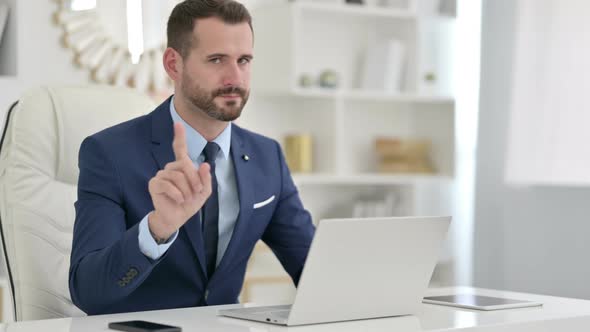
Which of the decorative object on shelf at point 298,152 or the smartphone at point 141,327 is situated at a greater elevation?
the smartphone at point 141,327

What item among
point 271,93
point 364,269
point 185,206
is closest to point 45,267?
point 185,206

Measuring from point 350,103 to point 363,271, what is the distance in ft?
9.87

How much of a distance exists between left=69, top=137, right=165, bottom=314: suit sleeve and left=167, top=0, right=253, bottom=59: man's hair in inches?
10.8

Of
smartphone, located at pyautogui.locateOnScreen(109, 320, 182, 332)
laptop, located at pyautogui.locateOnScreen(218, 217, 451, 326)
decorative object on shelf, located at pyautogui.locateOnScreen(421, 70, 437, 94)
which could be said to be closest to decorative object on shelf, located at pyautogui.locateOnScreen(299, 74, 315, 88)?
decorative object on shelf, located at pyautogui.locateOnScreen(421, 70, 437, 94)

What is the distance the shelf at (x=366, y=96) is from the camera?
394 centimetres

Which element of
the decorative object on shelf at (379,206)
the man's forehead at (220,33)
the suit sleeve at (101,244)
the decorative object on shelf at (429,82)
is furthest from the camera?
the decorative object on shelf at (429,82)

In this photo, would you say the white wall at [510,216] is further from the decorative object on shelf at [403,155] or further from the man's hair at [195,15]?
the man's hair at [195,15]

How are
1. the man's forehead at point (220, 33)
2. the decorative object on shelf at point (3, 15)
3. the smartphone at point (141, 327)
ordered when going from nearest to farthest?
1. the smartphone at point (141, 327)
2. the man's forehead at point (220, 33)
3. the decorative object on shelf at point (3, 15)

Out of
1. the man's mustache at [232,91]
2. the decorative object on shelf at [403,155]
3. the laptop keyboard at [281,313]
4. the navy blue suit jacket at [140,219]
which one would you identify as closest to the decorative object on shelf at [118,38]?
the decorative object on shelf at [403,155]

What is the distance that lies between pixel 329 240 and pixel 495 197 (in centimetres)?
308

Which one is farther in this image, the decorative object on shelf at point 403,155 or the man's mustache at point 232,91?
the decorative object on shelf at point 403,155

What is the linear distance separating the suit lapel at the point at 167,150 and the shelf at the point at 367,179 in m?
1.98

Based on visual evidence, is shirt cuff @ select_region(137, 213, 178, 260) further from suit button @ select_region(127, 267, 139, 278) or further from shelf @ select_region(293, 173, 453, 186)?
shelf @ select_region(293, 173, 453, 186)

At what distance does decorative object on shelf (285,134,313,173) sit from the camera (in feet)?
13.2
